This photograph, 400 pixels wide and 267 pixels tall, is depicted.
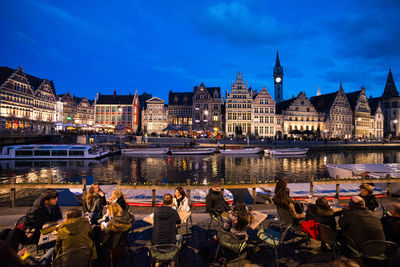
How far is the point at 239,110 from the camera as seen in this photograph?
62375 millimetres

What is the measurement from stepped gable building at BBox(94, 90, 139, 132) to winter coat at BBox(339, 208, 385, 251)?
7511 cm

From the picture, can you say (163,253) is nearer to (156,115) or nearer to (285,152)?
(285,152)

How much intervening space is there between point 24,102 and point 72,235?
2784 inches

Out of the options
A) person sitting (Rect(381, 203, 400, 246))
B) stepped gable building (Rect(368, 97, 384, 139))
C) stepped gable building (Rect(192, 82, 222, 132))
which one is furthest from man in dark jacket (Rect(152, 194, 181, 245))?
stepped gable building (Rect(368, 97, 384, 139))

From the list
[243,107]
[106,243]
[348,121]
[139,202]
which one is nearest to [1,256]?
[106,243]

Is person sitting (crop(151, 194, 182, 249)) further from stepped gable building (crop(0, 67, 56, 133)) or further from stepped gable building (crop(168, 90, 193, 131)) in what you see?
stepped gable building (crop(168, 90, 193, 131))

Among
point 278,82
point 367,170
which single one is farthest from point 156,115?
point 278,82

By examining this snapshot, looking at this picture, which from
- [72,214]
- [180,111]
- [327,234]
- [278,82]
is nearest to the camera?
[72,214]

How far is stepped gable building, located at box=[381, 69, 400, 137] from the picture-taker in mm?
83625

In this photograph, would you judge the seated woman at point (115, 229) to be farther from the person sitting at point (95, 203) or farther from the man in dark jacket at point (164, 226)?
the person sitting at point (95, 203)

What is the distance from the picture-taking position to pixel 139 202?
31.2 feet

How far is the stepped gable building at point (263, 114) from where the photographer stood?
62844 mm

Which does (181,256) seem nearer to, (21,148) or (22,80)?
(21,148)

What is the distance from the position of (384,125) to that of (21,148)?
380 ft
